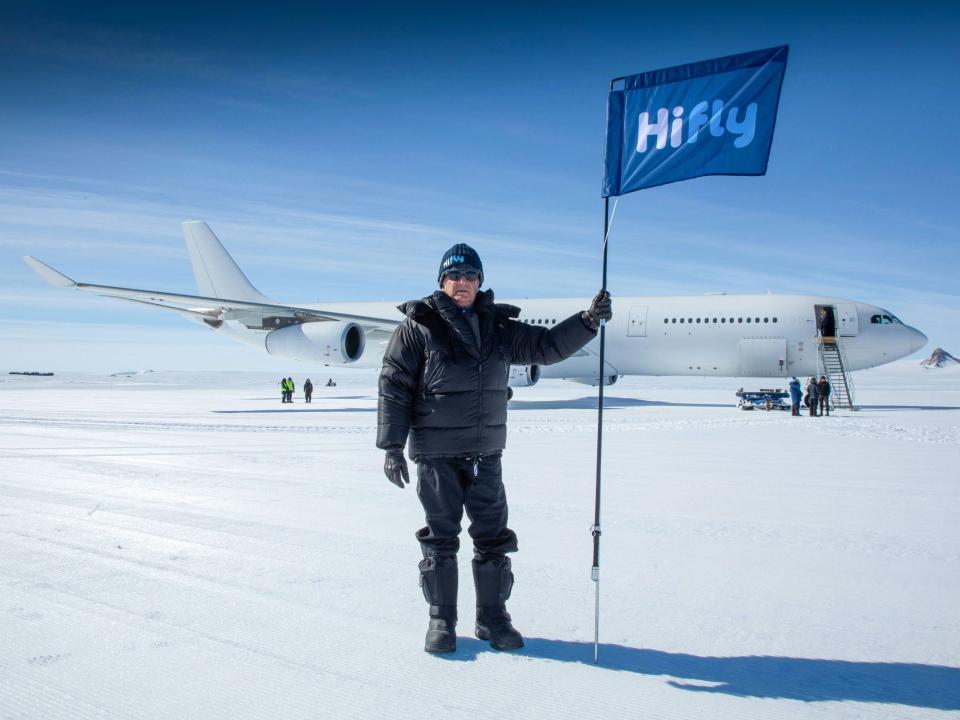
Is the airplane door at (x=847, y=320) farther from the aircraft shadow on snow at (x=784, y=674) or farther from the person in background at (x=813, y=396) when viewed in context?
the aircraft shadow on snow at (x=784, y=674)

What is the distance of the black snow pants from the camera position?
3.16 m

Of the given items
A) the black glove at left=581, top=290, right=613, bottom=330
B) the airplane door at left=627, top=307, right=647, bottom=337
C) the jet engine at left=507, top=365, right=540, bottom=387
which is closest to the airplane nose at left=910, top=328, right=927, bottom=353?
the airplane door at left=627, top=307, right=647, bottom=337

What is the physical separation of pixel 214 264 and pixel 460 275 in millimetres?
29146

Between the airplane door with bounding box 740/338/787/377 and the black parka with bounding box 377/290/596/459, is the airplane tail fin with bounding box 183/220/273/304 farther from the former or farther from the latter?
the black parka with bounding box 377/290/596/459

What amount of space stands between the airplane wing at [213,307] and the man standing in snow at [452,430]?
58.3 feet

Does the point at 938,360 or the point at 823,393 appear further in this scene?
the point at 938,360

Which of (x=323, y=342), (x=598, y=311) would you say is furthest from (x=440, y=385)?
(x=323, y=342)

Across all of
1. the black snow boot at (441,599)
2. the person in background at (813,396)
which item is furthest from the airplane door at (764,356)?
the black snow boot at (441,599)

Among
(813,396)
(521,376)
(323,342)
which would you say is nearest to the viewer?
(813,396)

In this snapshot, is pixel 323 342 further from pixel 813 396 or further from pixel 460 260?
pixel 460 260

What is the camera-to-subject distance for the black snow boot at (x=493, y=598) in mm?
3076

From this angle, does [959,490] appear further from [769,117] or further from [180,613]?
[180,613]

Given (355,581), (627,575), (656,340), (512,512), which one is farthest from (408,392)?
(656,340)

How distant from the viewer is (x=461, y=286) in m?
3.28
